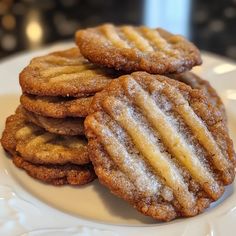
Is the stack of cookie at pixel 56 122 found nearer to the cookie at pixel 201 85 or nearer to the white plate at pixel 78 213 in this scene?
the white plate at pixel 78 213

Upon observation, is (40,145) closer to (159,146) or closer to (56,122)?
(56,122)

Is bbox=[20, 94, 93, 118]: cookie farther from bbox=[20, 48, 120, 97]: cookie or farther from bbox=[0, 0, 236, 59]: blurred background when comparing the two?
bbox=[0, 0, 236, 59]: blurred background

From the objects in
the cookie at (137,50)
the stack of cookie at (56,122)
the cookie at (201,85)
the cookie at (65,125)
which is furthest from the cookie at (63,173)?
the cookie at (201,85)

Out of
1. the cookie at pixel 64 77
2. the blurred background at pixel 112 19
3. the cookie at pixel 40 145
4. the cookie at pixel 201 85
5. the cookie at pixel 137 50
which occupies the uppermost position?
the cookie at pixel 137 50

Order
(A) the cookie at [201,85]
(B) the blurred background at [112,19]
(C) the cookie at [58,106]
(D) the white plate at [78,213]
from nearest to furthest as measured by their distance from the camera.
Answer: (D) the white plate at [78,213] → (C) the cookie at [58,106] → (A) the cookie at [201,85] → (B) the blurred background at [112,19]

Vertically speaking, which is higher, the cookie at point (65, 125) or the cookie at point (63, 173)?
the cookie at point (65, 125)

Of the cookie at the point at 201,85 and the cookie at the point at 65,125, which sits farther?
the cookie at the point at 201,85

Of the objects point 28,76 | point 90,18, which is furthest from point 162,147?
point 90,18

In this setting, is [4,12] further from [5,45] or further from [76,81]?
[76,81]

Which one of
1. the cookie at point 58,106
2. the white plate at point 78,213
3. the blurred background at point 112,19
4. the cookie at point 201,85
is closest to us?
the white plate at point 78,213
